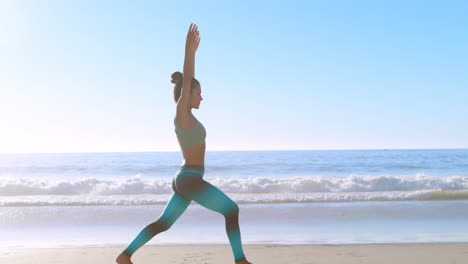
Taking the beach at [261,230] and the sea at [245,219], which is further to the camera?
the sea at [245,219]

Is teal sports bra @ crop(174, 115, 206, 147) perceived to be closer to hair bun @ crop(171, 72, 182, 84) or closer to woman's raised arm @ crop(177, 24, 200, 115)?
woman's raised arm @ crop(177, 24, 200, 115)

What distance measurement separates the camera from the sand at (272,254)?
596 cm

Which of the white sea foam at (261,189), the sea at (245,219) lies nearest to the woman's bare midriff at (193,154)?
the sea at (245,219)

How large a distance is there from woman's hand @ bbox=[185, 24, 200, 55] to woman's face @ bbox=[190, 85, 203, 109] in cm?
27

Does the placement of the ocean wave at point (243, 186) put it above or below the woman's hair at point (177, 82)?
below

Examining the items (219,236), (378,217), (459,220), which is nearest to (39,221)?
(219,236)

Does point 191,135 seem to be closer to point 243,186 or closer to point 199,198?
point 199,198

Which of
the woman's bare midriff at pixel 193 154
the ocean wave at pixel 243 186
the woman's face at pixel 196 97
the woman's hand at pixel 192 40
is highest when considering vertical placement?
the woman's hand at pixel 192 40

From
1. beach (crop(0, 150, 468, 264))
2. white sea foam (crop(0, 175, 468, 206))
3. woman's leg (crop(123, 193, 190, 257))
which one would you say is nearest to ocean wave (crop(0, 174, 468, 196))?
white sea foam (crop(0, 175, 468, 206))

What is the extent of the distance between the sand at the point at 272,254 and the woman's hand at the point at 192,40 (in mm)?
2997

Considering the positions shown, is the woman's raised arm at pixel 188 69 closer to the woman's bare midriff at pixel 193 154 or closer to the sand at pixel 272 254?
the woman's bare midriff at pixel 193 154

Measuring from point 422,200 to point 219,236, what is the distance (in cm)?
828

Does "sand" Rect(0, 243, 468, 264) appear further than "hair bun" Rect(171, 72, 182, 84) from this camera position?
Yes

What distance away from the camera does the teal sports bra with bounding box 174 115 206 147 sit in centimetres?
377
